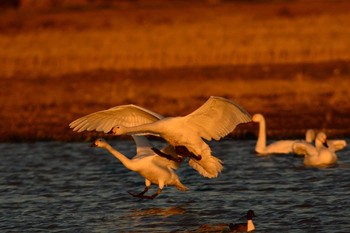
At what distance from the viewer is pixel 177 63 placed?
2502 cm

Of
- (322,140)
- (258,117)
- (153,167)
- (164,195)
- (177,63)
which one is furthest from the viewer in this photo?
(177,63)

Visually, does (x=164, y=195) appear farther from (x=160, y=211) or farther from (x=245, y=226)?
(x=245, y=226)

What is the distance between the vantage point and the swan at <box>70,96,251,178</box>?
1149 centimetres

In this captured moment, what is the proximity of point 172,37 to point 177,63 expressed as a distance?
297cm

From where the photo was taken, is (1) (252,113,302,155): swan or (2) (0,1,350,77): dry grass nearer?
(1) (252,113,302,155): swan

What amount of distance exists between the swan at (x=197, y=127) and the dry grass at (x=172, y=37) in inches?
493

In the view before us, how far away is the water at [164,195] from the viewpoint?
37.9 feet

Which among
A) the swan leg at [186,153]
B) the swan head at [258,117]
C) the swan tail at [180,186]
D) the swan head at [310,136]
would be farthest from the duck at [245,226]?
the swan head at [258,117]

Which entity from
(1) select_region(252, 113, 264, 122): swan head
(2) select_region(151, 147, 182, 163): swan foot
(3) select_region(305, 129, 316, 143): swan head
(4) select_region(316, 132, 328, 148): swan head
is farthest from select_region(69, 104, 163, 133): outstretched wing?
(1) select_region(252, 113, 264, 122): swan head

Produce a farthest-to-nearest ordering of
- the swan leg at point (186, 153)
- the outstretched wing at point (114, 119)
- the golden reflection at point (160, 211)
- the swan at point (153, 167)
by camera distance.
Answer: the outstretched wing at point (114, 119) → the swan at point (153, 167) → the golden reflection at point (160, 211) → the swan leg at point (186, 153)

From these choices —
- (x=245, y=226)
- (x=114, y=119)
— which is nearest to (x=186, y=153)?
(x=114, y=119)

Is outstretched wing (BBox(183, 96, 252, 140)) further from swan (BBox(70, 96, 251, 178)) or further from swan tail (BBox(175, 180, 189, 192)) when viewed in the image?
swan tail (BBox(175, 180, 189, 192))

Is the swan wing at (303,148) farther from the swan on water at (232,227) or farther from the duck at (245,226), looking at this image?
the duck at (245,226)

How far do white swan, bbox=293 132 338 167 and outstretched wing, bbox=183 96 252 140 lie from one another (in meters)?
3.37
